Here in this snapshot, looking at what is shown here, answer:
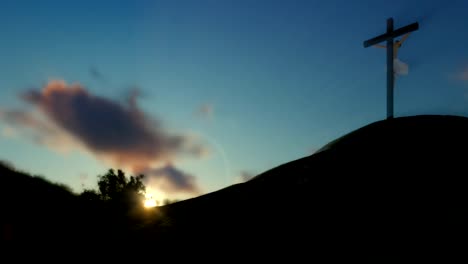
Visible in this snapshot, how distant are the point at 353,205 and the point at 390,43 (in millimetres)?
11591

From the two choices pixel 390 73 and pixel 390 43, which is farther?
pixel 390 43

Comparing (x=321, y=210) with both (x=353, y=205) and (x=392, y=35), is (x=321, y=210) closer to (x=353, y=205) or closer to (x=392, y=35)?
(x=353, y=205)

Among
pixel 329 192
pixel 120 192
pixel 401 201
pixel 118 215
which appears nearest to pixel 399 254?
pixel 401 201

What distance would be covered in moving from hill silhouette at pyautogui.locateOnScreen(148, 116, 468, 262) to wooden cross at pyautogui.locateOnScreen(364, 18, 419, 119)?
5.34 m

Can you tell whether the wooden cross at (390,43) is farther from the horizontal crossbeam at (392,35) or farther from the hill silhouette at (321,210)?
the hill silhouette at (321,210)

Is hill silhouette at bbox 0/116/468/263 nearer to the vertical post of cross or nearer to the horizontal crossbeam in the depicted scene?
the vertical post of cross

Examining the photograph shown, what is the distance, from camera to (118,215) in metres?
7.99

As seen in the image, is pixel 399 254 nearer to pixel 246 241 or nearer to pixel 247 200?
pixel 246 241

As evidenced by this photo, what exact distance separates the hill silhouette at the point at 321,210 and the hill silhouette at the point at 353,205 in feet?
0.06

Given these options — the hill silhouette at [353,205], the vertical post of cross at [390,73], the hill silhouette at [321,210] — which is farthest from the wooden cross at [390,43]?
the hill silhouette at [321,210]

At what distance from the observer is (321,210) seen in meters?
6.54

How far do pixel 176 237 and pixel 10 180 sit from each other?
156 inches

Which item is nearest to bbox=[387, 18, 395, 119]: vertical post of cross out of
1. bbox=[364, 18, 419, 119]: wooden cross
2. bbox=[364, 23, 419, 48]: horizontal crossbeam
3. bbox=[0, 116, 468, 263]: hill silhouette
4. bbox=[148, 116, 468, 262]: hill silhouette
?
bbox=[364, 18, 419, 119]: wooden cross

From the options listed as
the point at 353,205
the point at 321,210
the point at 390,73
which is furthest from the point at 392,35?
the point at 321,210
